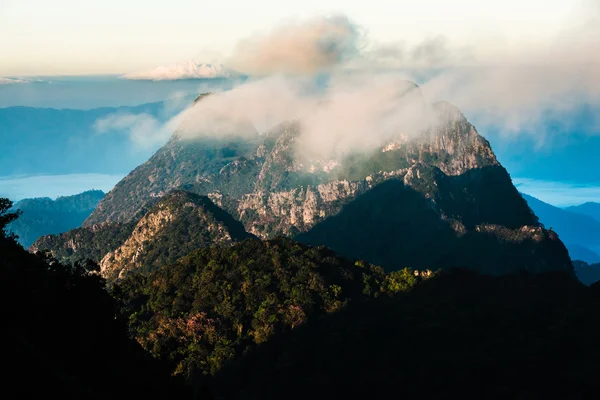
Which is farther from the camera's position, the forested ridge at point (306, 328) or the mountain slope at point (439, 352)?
the mountain slope at point (439, 352)

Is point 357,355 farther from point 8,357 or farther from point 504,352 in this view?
point 8,357

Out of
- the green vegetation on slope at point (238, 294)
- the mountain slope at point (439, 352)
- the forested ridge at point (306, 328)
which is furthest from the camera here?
the green vegetation on slope at point (238, 294)

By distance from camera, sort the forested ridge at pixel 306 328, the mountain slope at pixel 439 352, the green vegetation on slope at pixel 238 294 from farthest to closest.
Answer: the green vegetation on slope at pixel 238 294, the mountain slope at pixel 439 352, the forested ridge at pixel 306 328

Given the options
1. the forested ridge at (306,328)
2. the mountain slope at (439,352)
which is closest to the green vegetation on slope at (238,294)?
the forested ridge at (306,328)

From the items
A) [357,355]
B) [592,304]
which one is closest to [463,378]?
[357,355]

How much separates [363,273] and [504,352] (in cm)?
5263

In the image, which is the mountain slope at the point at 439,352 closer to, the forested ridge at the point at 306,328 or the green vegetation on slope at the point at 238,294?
the forested ridge at the point at 306,328

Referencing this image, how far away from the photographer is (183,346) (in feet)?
433

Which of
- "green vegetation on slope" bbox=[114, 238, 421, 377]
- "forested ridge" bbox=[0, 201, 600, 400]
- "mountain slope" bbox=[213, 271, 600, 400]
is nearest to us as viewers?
"forested ridge" bbox=[0, 201, 600, 400]

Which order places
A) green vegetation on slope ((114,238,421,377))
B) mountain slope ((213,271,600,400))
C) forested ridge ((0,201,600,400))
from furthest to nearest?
green vegetation on slope ((114,238,421,377)), mountain slope ((213,271,600,400)), forested ridge ((0,201,600,400))

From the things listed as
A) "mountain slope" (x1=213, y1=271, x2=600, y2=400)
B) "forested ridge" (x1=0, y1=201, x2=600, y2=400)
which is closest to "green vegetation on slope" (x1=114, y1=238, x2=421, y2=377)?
"forested ridge" (x1=0, y1=201, x2=600, y2=400)

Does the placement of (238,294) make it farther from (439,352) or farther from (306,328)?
(439,352)

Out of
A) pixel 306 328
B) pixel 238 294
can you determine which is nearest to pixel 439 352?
pixel 306 328

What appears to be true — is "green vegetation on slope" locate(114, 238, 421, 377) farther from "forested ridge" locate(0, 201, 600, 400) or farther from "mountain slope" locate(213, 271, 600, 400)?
"mountain slope" locate(213, 271, 600, 400)
